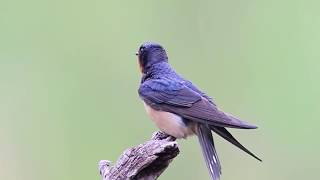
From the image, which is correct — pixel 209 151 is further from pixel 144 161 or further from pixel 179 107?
pixel 144 161

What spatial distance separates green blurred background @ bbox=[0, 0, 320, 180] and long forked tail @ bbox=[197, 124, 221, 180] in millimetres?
1019

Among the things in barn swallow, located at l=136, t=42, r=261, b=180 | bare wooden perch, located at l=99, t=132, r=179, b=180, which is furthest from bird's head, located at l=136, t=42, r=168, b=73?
bare wooden perch, located at l=99, t=132, r=179, b=180

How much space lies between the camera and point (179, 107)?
2039 millimetres

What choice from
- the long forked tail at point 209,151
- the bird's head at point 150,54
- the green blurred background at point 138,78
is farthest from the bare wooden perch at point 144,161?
the green blurred background at point 138,78

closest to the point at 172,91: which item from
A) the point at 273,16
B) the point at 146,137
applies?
the point at 146,137

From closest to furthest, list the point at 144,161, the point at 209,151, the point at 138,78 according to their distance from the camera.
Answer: the point at 144,161 → the point at 209,151 → the point at 138,78

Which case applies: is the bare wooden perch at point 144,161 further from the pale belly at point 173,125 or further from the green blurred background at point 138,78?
the green blurred background at point 138,78

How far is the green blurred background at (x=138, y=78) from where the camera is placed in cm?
305

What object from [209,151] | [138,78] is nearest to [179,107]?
[209,151]

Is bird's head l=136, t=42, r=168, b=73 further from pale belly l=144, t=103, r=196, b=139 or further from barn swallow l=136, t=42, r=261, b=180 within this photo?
pale belly l=144, t=103, r=196, b=139

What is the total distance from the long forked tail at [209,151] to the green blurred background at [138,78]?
1019mm

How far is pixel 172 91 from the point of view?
210 centimetres

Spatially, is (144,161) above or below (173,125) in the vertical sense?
below

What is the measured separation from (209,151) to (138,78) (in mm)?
1299
